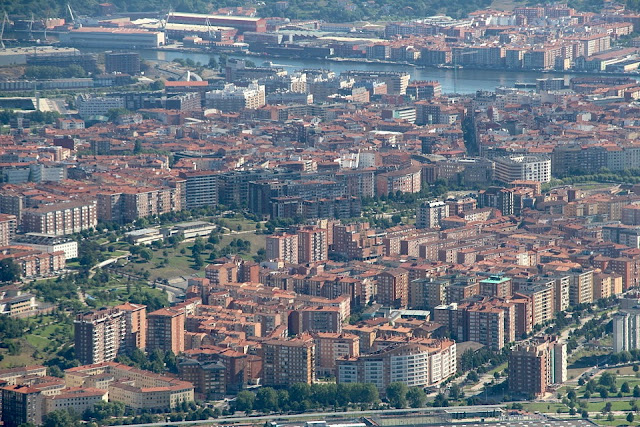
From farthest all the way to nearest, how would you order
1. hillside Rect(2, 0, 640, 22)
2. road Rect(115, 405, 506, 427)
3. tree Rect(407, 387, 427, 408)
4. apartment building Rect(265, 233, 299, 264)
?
hillside Rect(2, 0, 640, 22), apartment building Rect(265, 233, 299, 264), tree Rect(407, 387, 427, 408), road Rect(115, 405, 506, 427)

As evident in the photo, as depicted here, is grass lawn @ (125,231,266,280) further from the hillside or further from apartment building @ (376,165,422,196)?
the hillside

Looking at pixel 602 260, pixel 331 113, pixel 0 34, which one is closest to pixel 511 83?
pixel 331 113

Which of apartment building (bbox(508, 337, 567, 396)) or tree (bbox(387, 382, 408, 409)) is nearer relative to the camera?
tree (bbox(387, 382, 408, 409))

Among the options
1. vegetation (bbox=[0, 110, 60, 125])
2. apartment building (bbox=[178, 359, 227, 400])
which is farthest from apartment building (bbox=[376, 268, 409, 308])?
vegetation (bbox=[0, 110, 60, 125])

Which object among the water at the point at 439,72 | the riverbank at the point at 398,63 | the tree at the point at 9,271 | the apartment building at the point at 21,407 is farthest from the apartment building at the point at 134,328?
the riverbank at the point at 398,63

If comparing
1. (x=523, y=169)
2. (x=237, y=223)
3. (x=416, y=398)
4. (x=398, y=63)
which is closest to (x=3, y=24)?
(x=398, y=63)

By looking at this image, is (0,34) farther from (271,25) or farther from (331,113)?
(331,113)
